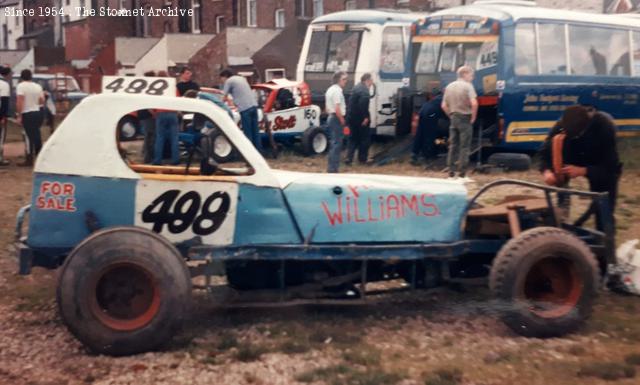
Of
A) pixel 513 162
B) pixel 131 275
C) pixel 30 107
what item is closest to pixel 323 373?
pixel 131 275

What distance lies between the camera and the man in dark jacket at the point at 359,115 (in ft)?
55.7

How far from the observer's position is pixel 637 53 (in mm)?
18281

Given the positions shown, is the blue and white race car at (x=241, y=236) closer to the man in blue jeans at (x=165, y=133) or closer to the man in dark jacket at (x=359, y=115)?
the man in blue jeans at (x=165, y=133)

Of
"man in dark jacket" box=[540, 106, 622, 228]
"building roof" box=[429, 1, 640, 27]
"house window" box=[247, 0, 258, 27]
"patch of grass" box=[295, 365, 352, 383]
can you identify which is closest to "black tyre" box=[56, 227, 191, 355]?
"patch of grass" box=[295, 365, 352, 383]

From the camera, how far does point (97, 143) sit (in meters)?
6.48

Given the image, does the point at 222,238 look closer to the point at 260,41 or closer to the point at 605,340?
the point at 605,340

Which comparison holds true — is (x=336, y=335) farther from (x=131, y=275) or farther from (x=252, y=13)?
(x=252, y=13)

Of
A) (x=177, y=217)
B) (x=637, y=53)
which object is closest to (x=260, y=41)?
(x=637, y=53)

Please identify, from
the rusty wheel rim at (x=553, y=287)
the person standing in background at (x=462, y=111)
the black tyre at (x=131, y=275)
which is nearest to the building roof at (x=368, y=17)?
the person standing in background at (x=462, y=111)

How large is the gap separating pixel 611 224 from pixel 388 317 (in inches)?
75.3

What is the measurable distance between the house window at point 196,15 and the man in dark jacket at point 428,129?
29.2 meters

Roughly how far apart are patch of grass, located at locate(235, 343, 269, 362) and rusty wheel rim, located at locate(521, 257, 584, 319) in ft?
6.22

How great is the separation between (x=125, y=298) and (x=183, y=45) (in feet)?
111

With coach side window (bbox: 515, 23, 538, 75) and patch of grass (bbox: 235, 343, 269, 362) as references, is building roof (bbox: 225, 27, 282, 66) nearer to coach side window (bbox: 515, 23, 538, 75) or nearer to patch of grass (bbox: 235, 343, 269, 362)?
coach side window (bbox: 515, 23, 538, 75)
